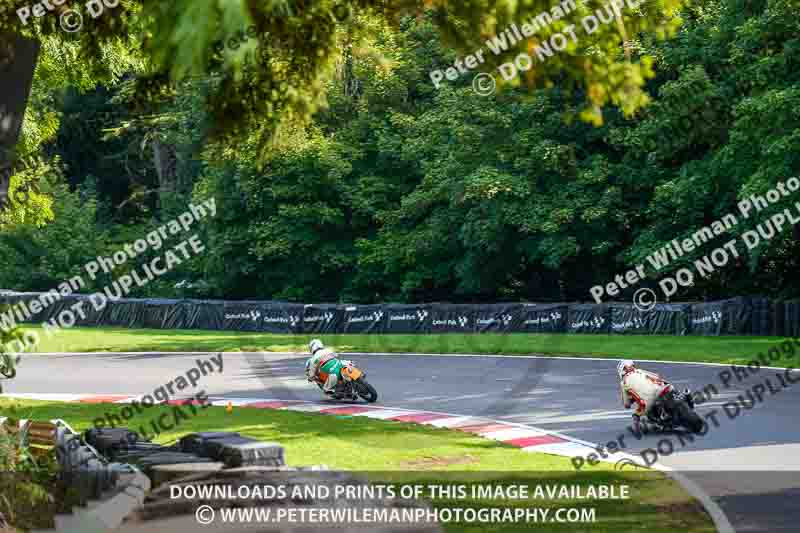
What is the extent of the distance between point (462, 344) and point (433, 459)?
61.5 ft

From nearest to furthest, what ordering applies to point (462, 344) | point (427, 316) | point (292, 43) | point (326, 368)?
1. point (292, 43)
2. point (326, 368)
3. point (462, 344)
4. point (427, 316)

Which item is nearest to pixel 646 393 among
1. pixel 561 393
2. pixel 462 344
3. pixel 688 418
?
pixel 688 418

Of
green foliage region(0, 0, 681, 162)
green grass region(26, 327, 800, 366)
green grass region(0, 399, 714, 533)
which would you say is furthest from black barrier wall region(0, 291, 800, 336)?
green foliage region(0, 0, 681, 162)

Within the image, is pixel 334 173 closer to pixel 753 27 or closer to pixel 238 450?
pixel 753 27

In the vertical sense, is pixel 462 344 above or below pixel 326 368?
above

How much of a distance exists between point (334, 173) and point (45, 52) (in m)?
30.8

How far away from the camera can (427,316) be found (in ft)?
127

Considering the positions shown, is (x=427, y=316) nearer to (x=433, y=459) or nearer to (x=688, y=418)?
(x=688, y=418)

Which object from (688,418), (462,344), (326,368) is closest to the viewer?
(688,418)

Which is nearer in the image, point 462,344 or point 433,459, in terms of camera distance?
point 433,459

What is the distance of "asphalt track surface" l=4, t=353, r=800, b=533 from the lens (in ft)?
45.5

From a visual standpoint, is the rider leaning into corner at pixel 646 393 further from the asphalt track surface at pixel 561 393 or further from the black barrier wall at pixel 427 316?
the black barrier wall at pixel 427 316

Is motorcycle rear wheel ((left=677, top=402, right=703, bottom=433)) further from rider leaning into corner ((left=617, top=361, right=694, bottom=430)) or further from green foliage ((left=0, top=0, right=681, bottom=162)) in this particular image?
green foliage ((left=0, top=0, right=681, bottom=162))

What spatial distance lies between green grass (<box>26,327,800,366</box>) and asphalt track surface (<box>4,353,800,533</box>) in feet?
4.50
